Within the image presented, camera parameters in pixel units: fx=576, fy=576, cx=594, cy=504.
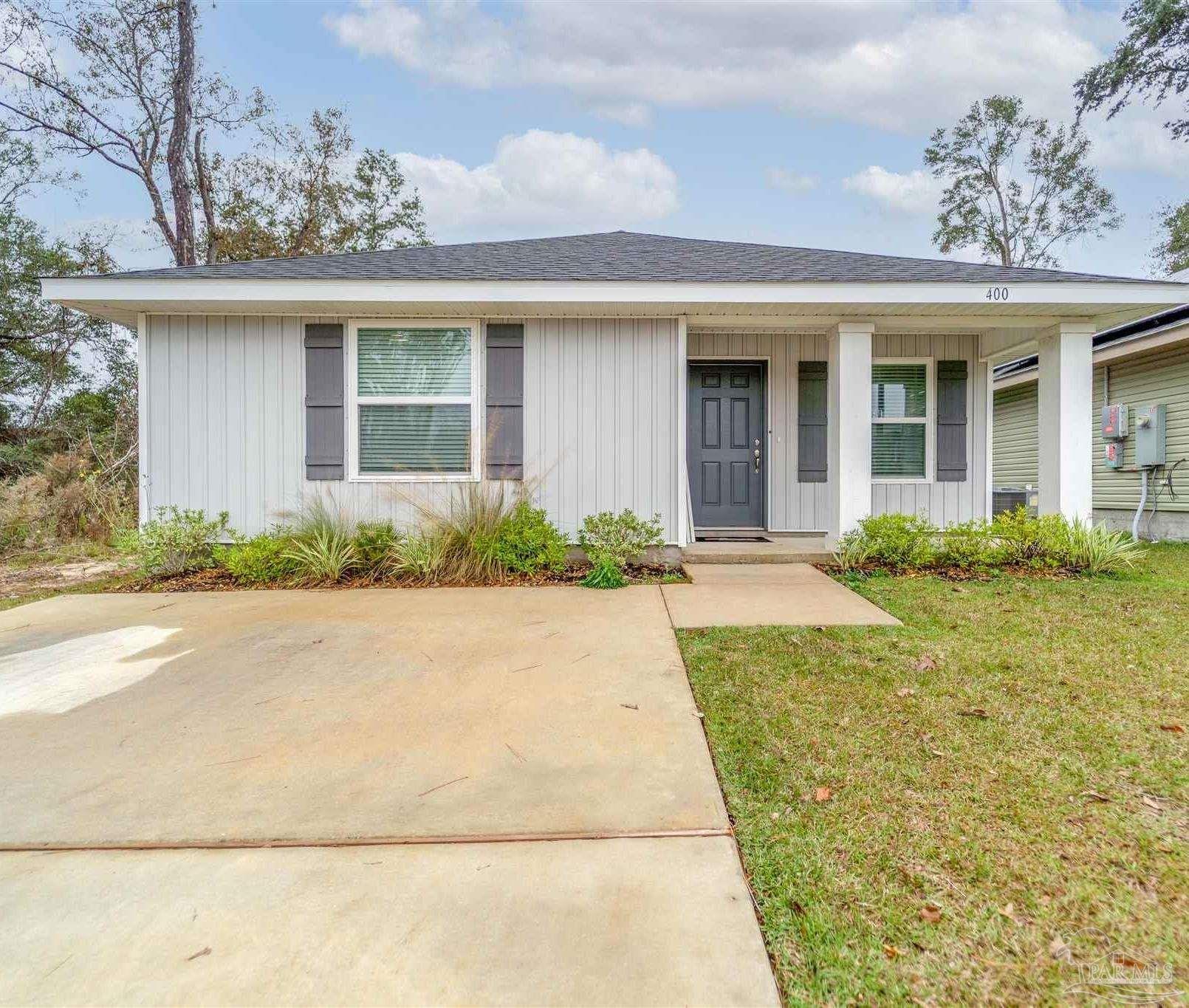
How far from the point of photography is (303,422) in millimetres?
5590

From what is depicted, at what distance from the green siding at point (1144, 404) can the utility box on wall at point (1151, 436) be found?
76 mm

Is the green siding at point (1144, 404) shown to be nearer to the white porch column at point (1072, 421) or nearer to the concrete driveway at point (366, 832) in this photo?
the white porch column at point (1072, 421)

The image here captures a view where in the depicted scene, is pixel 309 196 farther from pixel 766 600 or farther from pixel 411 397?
pixel 766 600

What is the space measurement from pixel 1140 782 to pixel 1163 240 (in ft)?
74.1

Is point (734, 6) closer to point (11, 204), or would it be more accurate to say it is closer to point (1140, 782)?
point (1140, 782)

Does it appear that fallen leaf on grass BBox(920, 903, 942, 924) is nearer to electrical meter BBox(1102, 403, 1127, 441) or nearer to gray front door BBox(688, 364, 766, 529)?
gray front door BBox(688, 364, 766, 529)

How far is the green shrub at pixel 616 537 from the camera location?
5.18 metres

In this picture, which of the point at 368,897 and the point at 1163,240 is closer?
the point at 368,897

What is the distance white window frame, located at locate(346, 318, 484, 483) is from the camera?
18.4ft

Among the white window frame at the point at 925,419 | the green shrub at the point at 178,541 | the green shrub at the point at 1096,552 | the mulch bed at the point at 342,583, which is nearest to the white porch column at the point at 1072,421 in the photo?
the green shrub at the point at 1096,552

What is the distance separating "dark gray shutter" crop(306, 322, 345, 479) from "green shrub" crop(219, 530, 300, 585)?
2.62 ft

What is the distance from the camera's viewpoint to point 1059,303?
5.12m

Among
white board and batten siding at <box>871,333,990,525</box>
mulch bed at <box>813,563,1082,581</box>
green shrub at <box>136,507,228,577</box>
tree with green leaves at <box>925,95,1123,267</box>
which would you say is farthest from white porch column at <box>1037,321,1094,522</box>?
tree with green leaves at <box>925,95,1123,267</box>

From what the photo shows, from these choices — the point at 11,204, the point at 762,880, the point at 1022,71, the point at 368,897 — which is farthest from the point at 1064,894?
the point at 1022,71
